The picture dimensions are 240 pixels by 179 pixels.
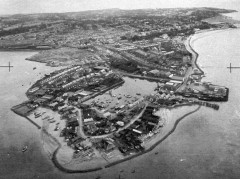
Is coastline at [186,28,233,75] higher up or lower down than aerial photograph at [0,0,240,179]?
higher up

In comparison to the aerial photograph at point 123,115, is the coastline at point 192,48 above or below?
above

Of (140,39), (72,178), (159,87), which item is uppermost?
(140,39)

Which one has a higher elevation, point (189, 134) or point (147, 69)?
point (147, 69)

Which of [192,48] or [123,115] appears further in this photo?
[192,48]

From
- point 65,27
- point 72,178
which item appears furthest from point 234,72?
point 65,27

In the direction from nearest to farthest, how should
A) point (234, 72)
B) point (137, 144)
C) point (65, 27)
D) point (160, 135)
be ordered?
1. point (137, 144)
2. point (160, 135)
3. point (234, 72)
4. point (65, 27)

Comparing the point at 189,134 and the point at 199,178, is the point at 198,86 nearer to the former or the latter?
the point at 189,134

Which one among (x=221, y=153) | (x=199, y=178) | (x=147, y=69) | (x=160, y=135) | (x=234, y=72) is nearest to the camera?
(x=199, y=178)

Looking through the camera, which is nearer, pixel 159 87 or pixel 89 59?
pixel 159 87

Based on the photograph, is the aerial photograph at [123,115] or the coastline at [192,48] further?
the coastline at [192,48]

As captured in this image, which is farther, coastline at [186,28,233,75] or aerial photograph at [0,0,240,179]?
coastline at [186,28,233,75]

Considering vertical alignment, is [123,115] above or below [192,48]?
below
